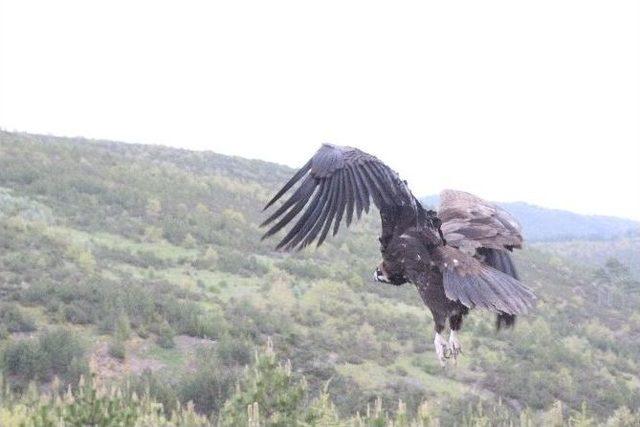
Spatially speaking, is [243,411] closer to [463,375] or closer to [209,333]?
[209,333]

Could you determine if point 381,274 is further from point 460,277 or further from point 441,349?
point 441,349

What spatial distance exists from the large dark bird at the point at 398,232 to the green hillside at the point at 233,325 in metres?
1.72

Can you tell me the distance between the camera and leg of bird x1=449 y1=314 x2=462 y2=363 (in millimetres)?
3856

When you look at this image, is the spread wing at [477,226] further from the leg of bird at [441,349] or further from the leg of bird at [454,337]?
the leg of bird at [441,349]

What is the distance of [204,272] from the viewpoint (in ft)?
63.4

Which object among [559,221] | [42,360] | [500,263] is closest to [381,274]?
[500,263]

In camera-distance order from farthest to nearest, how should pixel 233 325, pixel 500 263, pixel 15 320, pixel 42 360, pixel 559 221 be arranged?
pixel 559 221
pixel 233 325
pixel 15 320
pixel 42 360
pixel 500 263

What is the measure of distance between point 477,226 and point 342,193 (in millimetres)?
1145

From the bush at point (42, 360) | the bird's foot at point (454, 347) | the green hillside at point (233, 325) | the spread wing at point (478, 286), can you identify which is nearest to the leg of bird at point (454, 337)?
the bird's foot at point (454, 347)

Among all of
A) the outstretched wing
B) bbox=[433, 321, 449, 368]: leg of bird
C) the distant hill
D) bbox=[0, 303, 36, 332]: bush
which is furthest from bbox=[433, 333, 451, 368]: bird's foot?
the distant hill

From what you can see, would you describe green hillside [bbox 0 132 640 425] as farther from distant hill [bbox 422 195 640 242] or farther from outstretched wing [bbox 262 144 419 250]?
distant hill [bbox 422 195 640 242]

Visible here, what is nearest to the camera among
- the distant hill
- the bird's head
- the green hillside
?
the bird's head

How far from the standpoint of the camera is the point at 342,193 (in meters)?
4.05

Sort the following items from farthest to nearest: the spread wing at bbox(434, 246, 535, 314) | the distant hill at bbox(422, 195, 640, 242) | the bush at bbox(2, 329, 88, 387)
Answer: the distant hill at bbox(422, 195, 640, 242)
the bush at bbox(2, 329, 88, 387)
the spread wing at bbox(434, 246, 535, 314)
